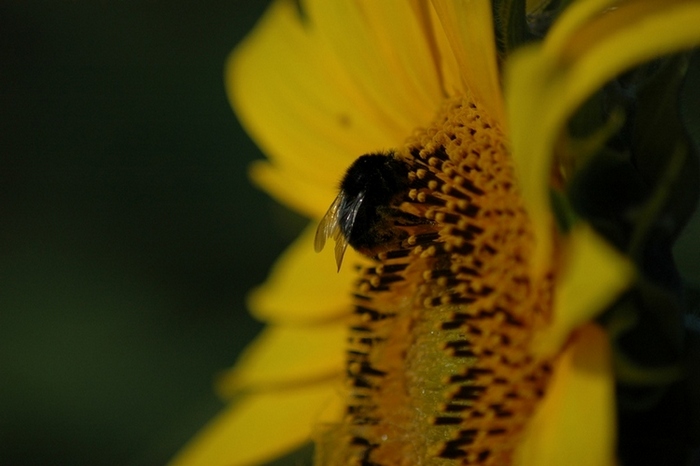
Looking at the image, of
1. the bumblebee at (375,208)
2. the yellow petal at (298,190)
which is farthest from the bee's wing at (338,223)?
the yellow petal at (298,190)

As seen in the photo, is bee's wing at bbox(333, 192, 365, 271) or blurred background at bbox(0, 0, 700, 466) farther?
blurred background at bbox(0, 0, 700, 466)

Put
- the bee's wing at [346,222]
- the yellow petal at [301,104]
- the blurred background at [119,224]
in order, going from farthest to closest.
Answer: the blurred background at [119,224] → the yellow petal at [301,104] → the bee's wing at [346,222]

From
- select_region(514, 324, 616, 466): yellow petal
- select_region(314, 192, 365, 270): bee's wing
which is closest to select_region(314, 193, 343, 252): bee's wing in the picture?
select_region(314, 192, 365, 270): bee's wing

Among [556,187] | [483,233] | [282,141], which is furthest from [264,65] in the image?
[556,187]

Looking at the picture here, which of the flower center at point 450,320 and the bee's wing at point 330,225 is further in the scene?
the bee's wing at point 330,225

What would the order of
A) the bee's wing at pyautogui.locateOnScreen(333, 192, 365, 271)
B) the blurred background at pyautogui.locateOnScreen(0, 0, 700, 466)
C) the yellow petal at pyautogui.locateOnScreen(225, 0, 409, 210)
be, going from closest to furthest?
the bee's wing at pyautogui.locateOnScreen(333, 192, 365, 271) < the yellow petal at pyautogui.locateOnScreen(225, 0, 409, 210) < the blurred background at pyautogui.locateOnScreen(0, 0, 700, 466)

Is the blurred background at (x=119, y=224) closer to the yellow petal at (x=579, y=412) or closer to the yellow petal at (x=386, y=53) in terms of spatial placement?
the yellow petal at (x=386, y=53)

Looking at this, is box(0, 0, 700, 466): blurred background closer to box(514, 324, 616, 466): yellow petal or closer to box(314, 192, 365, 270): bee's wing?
Result: box(314, 192, 365, 270): bee's wing

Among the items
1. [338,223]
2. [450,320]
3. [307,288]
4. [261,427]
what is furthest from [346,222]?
[261,427]
